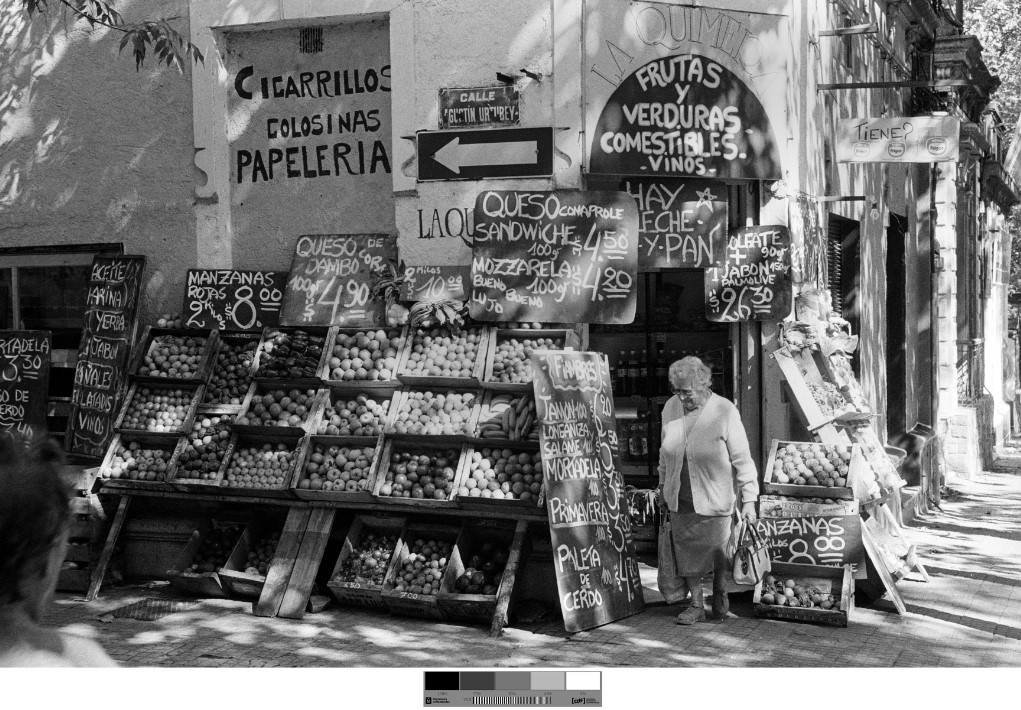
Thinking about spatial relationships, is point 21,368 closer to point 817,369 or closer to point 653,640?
point 653,640

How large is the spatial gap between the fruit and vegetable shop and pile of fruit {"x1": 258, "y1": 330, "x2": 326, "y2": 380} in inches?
0.7

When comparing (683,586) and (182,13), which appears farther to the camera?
(182,13)

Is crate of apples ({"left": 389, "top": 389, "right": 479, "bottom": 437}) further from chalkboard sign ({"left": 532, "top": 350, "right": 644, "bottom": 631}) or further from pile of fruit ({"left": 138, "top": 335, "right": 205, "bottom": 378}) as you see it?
pile of fruit ({"left": 138, "top": 335, "right": 205, "bottom": 378})

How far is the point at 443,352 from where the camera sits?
6871 mm

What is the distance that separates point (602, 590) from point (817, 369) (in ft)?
6.92

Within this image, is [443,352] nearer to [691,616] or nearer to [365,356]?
[365,356]

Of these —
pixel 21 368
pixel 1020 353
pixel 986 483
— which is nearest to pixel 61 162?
pixel 21 368

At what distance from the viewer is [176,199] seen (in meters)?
7.92

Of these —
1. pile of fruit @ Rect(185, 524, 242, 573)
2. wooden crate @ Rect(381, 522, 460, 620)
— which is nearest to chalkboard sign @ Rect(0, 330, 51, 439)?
pile of fruit @ Rect(185, 524, 242, 573)

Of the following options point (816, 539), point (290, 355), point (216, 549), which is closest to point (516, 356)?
point (290, 355)

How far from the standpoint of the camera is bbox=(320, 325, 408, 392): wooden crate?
6.86 meters

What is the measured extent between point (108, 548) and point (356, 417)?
1.84m

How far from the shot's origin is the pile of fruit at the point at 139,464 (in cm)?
711
